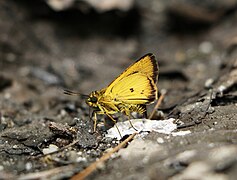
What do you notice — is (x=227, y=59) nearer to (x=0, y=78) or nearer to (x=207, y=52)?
(x=207, y=52)

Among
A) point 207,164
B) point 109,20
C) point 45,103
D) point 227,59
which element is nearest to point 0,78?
point 45,103

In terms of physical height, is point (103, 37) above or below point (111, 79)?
above

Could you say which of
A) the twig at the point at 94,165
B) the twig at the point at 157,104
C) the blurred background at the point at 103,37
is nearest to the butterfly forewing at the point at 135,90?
the twig at the point at 157,104

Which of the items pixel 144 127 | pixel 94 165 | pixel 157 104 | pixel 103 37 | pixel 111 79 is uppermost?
pixel 103 37

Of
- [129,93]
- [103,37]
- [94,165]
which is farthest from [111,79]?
[94,165]

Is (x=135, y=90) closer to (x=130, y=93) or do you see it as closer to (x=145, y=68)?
(x=130, y=93)

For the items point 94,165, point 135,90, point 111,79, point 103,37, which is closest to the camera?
point 94,165

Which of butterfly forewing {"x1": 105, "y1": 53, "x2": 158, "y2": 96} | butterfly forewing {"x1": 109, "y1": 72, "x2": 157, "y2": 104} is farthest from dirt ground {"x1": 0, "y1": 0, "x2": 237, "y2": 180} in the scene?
butterfly forewing {"x1": 105, "y1": 53, "x2": 158, "y2": 96}
